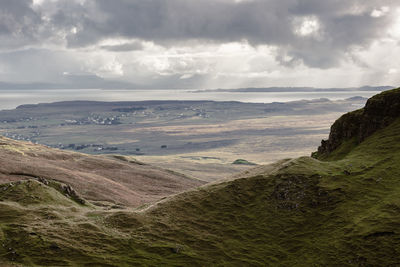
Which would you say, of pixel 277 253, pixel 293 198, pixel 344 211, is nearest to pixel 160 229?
pixel 277 253

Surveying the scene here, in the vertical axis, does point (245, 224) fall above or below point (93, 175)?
above

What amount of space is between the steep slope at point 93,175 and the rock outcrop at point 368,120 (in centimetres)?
5593

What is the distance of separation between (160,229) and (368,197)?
24794 millimetres

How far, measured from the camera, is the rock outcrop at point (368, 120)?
2692 inches

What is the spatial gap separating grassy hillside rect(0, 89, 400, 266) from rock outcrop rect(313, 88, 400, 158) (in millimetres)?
8289

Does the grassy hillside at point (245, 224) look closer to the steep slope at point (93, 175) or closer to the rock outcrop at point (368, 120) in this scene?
the rock outcrop at point (368, 120)

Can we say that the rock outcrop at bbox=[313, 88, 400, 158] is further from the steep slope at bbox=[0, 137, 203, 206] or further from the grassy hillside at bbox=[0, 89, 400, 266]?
the steep slope at bbox=[0, 137, 203, 206]

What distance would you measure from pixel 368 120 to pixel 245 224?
31724 mm

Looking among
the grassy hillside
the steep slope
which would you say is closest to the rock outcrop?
the grassy hillside

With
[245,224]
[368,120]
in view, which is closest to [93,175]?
[368,120]

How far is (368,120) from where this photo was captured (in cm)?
7006

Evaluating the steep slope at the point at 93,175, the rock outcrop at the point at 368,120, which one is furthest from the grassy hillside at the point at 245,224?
the steep slope at the point at 93,175

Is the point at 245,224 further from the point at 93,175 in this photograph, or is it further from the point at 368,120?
the point at 93,175

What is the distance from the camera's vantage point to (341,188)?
52.9m
